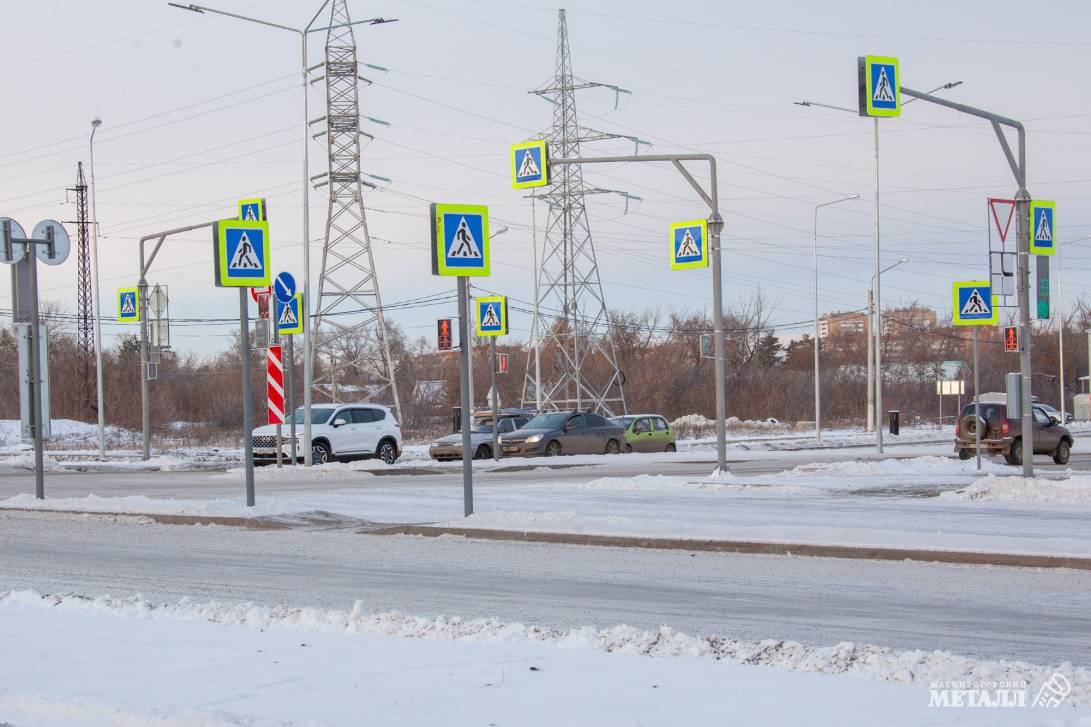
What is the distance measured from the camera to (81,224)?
6425 cm

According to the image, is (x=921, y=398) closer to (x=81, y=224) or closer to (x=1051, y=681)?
(x=81, y=224)

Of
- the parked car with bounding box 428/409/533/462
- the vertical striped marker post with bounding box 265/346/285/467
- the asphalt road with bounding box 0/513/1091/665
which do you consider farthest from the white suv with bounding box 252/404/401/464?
the asphalt road with bounding box 0/513/1091/665

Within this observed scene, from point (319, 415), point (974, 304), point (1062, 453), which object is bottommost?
point (1062, 453)

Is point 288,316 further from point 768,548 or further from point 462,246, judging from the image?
point 768,548

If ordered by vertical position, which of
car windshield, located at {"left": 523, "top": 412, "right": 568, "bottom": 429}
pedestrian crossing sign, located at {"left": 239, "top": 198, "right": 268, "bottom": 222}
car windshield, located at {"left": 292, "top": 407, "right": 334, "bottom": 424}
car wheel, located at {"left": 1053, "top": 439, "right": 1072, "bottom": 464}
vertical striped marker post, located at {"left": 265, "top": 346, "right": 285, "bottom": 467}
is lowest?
car wheel, located at {"left": 1053, "top": 439, "right": 1072, "bottom": 464}

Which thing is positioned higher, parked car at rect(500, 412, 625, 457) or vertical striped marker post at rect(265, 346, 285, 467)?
vertical striped marker post at rect(265, 346, 285, 467)

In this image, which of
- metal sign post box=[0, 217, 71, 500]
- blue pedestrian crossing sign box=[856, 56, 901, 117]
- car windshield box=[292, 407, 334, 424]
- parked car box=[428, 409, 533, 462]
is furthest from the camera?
parked car box=[428, 409, 533, 462]

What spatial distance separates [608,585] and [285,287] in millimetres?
17779

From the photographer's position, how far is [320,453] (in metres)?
35.2

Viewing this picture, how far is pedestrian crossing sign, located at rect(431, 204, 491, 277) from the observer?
1524 centimetres

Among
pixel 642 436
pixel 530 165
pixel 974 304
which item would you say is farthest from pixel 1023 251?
pixel 642 436

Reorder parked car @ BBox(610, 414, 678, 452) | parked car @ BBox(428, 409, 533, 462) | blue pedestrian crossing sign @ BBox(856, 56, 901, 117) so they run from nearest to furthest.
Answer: blue pedestrian crossing sign @ BBox(856, 56, 901, 117) → parked car @ BBox(428, 409, 533, 462) → parked car @ BBox(610, 414, 678, 452)

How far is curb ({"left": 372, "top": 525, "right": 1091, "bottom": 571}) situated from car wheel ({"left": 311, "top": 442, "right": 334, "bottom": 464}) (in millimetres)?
20413

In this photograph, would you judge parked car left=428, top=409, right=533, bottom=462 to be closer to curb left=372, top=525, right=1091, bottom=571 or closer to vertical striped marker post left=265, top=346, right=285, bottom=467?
vertical striped marker post left=265, top=346, right=285, bottom=467
